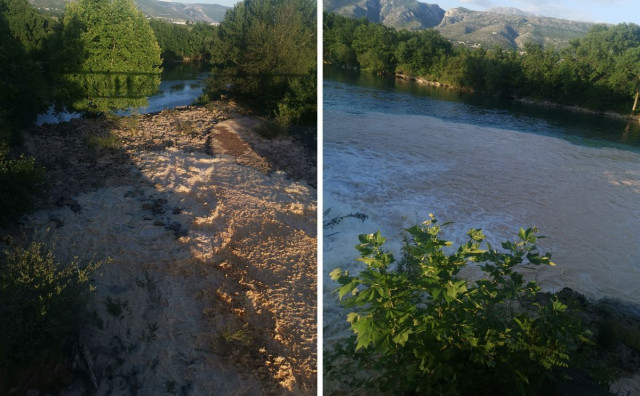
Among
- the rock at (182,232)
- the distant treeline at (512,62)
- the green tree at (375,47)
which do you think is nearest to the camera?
the rock at (182,232)

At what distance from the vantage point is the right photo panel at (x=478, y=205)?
2.92 ft

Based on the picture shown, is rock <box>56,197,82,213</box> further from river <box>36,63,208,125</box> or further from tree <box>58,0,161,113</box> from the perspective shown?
tree <box>58,0,161,113</box>

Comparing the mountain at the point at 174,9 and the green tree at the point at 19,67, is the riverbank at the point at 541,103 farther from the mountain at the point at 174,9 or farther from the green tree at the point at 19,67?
the green tree at the point at 19,67

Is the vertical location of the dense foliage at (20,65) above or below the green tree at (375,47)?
above

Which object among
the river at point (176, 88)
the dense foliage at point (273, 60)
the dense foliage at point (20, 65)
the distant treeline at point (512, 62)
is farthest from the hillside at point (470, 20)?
the dense foliage at point (20, 65)

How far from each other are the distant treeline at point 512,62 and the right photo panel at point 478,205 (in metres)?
0.05

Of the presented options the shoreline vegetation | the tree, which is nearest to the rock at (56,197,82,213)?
the tree

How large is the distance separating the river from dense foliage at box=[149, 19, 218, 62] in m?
0.11

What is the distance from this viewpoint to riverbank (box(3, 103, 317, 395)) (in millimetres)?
1247

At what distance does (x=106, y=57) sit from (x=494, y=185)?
3340mm

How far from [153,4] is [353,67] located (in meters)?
10.0

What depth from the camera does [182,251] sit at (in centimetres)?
178

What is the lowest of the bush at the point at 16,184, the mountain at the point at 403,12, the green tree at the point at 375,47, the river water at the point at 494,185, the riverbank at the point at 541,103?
the riverbank at the point at 541,103

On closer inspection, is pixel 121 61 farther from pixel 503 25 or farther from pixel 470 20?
pixel 503 25
